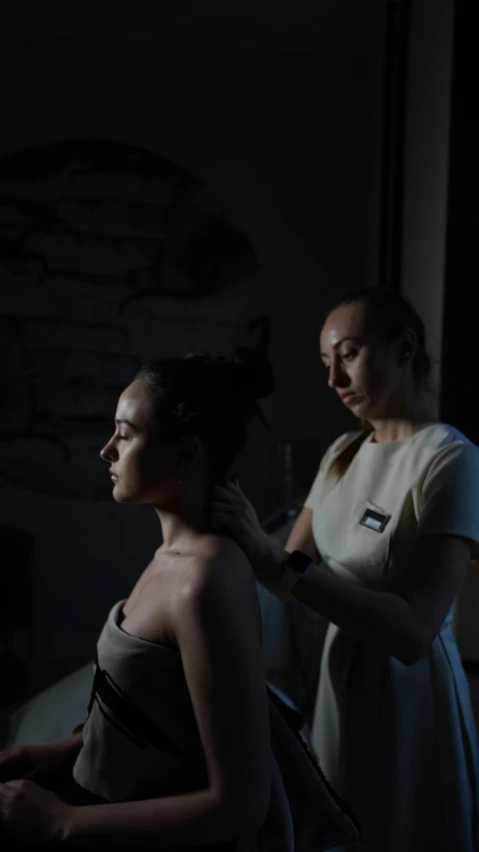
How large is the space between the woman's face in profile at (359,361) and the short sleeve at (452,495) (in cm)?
16

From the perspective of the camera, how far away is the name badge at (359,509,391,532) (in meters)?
1.12

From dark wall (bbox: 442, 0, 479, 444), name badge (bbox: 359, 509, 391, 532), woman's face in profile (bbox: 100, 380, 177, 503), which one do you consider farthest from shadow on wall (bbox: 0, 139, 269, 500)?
woman's face in profile (bbox: 100, 380, 177, 503)

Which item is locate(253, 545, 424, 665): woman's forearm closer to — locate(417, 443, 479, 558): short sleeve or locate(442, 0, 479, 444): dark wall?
locate(417, 443, 479, 558): short sleeve

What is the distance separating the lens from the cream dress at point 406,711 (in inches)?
42.1

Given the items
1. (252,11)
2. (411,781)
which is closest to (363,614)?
(411,781)

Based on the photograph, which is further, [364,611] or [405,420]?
[405,420]

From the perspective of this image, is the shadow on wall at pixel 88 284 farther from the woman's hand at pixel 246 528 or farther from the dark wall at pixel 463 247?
the woman's hand at pixel 246 528

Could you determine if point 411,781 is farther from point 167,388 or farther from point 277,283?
point 277,283

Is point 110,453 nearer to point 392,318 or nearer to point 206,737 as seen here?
point 206,737

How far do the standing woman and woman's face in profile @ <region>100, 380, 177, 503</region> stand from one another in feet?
0.29

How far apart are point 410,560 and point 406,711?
0.83 feet

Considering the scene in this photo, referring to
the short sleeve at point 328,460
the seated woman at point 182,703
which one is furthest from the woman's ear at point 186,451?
the short sleeve at point 328,460

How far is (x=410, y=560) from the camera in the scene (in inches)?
40.9

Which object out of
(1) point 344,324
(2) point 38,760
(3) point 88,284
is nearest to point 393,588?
(1) point 344,324
